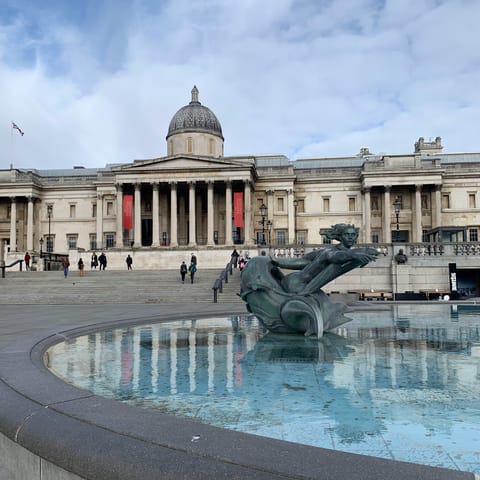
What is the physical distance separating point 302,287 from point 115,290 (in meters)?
20.6

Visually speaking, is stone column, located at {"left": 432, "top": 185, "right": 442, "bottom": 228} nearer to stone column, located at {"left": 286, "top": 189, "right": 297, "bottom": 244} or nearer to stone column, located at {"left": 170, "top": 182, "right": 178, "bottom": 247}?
stone column, located at {"left": 286, "top": 189, "right": 297, "bottom": 244}

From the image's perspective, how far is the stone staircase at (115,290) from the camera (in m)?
26.3

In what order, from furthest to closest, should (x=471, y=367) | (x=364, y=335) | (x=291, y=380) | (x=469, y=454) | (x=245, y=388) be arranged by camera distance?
(x=364, y=335) < (x=471, y=367) < (x=291, y=380) < (x=245, y=388) < (x=469, y=454)

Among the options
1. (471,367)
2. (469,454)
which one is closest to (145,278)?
(471,367)

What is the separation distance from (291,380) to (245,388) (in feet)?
2.33

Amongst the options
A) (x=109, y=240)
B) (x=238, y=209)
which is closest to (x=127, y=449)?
(x=238, y=209)

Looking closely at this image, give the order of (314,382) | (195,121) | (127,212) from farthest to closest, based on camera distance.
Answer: (195,121) → (127,212) → (314,382)

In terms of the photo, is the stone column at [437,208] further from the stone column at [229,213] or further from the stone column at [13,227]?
the stone column at [13,227]

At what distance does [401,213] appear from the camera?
2368 inches

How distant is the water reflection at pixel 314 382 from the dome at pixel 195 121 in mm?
54978

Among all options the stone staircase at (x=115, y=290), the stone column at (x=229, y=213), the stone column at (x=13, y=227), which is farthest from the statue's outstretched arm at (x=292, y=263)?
the stone column at (x=13, y=227)

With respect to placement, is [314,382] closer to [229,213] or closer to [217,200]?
[229,213]

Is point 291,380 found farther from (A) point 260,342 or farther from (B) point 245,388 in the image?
(A) point 260,342

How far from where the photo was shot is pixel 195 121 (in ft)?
210
